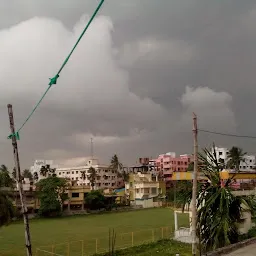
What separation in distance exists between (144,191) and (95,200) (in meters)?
13.4

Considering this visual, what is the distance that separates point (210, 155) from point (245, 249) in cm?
363

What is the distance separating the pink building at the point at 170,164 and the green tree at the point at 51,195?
145 feet

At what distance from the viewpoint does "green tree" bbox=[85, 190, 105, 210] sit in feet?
191

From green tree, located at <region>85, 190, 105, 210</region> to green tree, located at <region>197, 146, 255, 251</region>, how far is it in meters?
45.3

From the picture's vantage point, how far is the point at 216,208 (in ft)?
45.1

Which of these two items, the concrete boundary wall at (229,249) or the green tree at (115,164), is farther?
the green tree at (115,164)

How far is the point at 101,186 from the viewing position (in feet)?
283

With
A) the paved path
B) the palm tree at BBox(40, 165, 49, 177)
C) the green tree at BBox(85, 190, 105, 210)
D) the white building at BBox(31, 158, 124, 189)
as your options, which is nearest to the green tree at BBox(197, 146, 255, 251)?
the paved path

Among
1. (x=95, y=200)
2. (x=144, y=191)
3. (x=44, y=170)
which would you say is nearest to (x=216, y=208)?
(x=95, y=200)

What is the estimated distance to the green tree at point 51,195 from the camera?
169ft

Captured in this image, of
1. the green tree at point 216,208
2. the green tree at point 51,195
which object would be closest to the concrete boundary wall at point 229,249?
the green tree at point 216,208

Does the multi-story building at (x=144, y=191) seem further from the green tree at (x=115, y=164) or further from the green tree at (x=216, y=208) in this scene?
the green tree at (x=216, y=208)

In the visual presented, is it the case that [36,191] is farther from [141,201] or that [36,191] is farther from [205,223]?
[205,223]

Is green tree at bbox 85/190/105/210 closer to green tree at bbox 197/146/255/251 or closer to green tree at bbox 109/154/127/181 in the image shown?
green tree at bbox 109/154/127/181
